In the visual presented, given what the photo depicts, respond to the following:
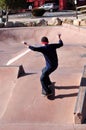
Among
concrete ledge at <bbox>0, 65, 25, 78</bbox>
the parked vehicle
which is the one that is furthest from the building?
concrete ledge at <bbox>0, 65, 25, 78</bbox>

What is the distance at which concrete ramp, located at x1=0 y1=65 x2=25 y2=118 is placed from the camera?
35.2ft

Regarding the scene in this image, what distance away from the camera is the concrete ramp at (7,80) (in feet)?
35.2

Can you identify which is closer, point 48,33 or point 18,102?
point 18,102

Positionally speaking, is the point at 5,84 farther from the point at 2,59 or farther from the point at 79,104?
the point at 2,59

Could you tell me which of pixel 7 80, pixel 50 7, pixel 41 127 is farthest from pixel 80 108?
pixel 50 7

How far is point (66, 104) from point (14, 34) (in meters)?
15.0

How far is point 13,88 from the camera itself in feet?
35.8

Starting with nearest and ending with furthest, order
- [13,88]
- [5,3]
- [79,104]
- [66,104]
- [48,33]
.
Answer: [79,104] < [66,104] < [13,88] < [48,33] < [5,3]

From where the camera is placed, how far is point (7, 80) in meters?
11.5

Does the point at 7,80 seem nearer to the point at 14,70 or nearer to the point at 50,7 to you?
the point at 14,70

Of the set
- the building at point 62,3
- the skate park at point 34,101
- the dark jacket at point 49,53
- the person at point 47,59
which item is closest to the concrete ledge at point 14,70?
the skate park at point 34,101

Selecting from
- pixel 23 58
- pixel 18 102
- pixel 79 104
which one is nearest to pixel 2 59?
pixel 23 58

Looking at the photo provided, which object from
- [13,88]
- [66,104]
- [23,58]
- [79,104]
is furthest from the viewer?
[23,58]

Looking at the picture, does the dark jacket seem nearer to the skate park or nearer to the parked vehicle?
the skate park
